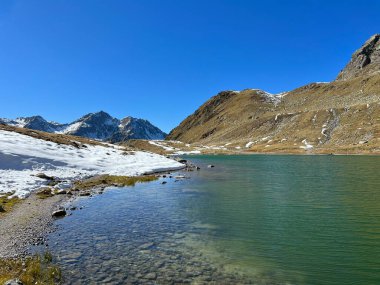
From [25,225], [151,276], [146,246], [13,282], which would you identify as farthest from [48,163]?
[151,276]

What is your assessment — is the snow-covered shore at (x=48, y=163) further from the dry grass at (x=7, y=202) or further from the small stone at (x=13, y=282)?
the small stone at (x=13, y=282)

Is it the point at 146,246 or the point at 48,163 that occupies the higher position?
the point at 48,163

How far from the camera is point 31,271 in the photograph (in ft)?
52.9

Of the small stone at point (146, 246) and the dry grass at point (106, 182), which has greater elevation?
the dry grass at point (106, 182)

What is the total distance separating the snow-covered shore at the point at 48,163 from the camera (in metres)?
43.2

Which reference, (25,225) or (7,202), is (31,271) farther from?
(7,202)

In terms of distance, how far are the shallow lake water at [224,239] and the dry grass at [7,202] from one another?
5.86m

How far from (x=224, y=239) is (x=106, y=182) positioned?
3406 centimetres

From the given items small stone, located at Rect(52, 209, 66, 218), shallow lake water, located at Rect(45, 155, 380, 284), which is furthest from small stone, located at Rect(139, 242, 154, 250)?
small stone, located at Rect(52, 209, 66, 218)

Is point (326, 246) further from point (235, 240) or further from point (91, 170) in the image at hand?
point (91, 170)

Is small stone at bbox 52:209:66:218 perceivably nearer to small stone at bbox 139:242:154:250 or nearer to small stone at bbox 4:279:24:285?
small stone at bbox 139:242:154:250

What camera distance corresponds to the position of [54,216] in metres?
29.2

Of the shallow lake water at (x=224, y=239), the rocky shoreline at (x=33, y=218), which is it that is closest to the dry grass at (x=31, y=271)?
the shallow lake water at (x=224, y=239)

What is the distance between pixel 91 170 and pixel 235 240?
46.0m
